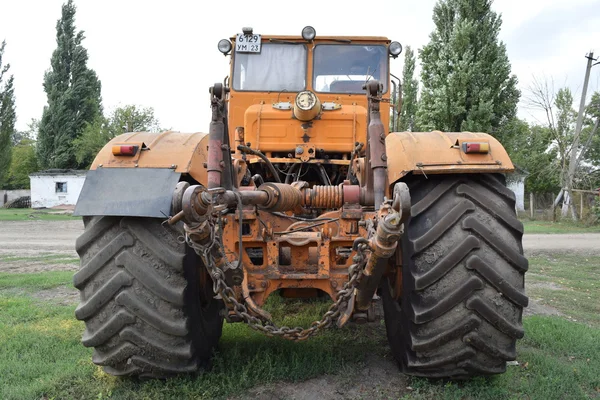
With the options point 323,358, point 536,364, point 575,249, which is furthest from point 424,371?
point 575,249

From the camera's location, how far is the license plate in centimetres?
525

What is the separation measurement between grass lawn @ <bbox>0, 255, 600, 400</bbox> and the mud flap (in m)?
1.19

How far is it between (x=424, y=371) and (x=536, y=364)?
1238 mm

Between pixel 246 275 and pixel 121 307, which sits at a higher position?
pixel 246 275

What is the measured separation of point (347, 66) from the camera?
5.33m

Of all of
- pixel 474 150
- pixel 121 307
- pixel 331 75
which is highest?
pixel 331 75

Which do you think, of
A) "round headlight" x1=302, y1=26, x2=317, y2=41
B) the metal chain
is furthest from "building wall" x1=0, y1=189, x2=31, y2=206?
the metal chain

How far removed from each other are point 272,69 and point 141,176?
2.50 metres

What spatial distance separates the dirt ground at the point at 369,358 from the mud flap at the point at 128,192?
1402 mm

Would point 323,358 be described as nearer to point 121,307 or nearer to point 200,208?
point 121,307

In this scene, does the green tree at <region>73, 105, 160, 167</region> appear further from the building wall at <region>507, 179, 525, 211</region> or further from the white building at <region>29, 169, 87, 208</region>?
the building wall at <region>507, 179, 525, 211</region>

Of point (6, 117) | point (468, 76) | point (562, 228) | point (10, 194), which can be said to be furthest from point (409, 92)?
point (10, 194)

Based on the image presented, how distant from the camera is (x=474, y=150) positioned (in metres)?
3.22

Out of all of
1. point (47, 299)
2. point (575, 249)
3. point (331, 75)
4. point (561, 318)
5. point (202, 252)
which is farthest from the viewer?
point (575, 249)
